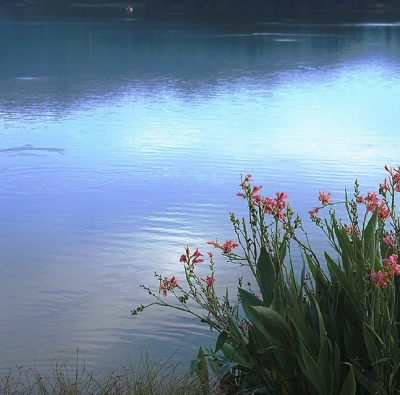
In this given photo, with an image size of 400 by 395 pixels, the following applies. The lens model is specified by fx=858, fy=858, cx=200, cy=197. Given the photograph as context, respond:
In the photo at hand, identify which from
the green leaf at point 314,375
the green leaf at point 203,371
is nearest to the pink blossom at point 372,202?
the green leaf at point 314,375

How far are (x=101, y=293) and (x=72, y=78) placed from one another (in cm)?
1027

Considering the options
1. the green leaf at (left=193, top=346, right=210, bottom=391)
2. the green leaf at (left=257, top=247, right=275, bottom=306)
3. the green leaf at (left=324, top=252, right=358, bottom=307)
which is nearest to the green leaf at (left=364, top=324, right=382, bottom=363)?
the green leaf at (left=324, top=252, right=358, bottom=307)

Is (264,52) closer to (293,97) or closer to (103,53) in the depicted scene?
(103,53)

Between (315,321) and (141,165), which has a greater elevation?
(315,321)

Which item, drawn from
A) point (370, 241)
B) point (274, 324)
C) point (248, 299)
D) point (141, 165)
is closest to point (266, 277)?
point (248, 299)

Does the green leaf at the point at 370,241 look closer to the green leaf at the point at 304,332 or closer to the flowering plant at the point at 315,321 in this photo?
the flowering plant at the point at 315,321

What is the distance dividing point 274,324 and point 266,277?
0.19 metres

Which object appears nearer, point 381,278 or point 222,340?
point 381,278

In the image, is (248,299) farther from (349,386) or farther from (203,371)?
(349,386)

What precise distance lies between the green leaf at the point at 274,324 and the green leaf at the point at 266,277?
136 millimetres

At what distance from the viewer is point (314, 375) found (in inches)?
83.3

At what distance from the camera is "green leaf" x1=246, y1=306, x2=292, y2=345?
223 centimetres

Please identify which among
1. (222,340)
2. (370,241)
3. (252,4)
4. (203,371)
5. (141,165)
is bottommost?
(252,4)

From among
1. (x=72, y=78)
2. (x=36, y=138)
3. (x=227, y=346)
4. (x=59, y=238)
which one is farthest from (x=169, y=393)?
(x=72, y=78)
